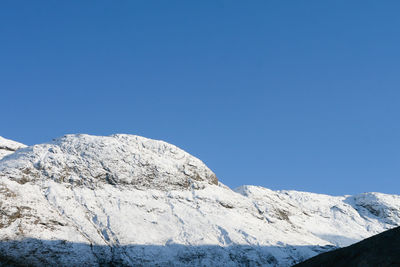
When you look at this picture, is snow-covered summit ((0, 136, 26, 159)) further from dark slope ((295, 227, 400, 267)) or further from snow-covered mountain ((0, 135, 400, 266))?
dark slope ((295, 227, 400, 267))

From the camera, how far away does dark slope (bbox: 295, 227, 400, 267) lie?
84.9 feet

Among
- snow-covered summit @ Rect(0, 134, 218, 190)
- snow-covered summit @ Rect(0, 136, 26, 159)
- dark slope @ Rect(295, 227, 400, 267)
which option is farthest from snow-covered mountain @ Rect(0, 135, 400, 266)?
dark slope @ Rect(295, 227, 400, 267)

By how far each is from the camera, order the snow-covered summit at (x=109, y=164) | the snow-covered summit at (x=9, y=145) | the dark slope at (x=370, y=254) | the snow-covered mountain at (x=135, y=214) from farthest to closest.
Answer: the snow-covered summit at (x=9, y=145) < the snow-covered summit at (x=109, y=164) < the snow-covered mountain at (x=135, y=214) < the dark slope at (x=370, y=254)

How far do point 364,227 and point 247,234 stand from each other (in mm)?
52733

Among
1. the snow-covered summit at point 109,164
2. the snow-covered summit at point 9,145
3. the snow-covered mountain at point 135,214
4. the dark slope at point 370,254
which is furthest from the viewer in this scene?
the snow-covered summit at point 9,145

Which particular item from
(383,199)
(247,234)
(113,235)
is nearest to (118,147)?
(113,235)

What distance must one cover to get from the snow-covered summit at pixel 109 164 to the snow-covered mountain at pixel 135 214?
8.3 inches

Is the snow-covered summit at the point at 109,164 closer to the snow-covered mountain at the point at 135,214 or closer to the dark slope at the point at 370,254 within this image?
the snow-covered mountain at the point at 135,214

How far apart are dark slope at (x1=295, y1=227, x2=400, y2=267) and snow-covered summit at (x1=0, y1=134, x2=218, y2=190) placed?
5380 centimetres

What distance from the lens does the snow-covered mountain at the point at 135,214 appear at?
59.0m

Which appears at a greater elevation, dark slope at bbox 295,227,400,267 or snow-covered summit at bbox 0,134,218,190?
snow-covered summit at bbox 0,134,218,190

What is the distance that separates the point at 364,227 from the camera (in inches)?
A: 4355

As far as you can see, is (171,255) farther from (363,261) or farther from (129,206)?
(363,261)

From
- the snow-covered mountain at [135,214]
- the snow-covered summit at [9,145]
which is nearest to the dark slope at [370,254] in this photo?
the snow-covered mountain at [135,214]
